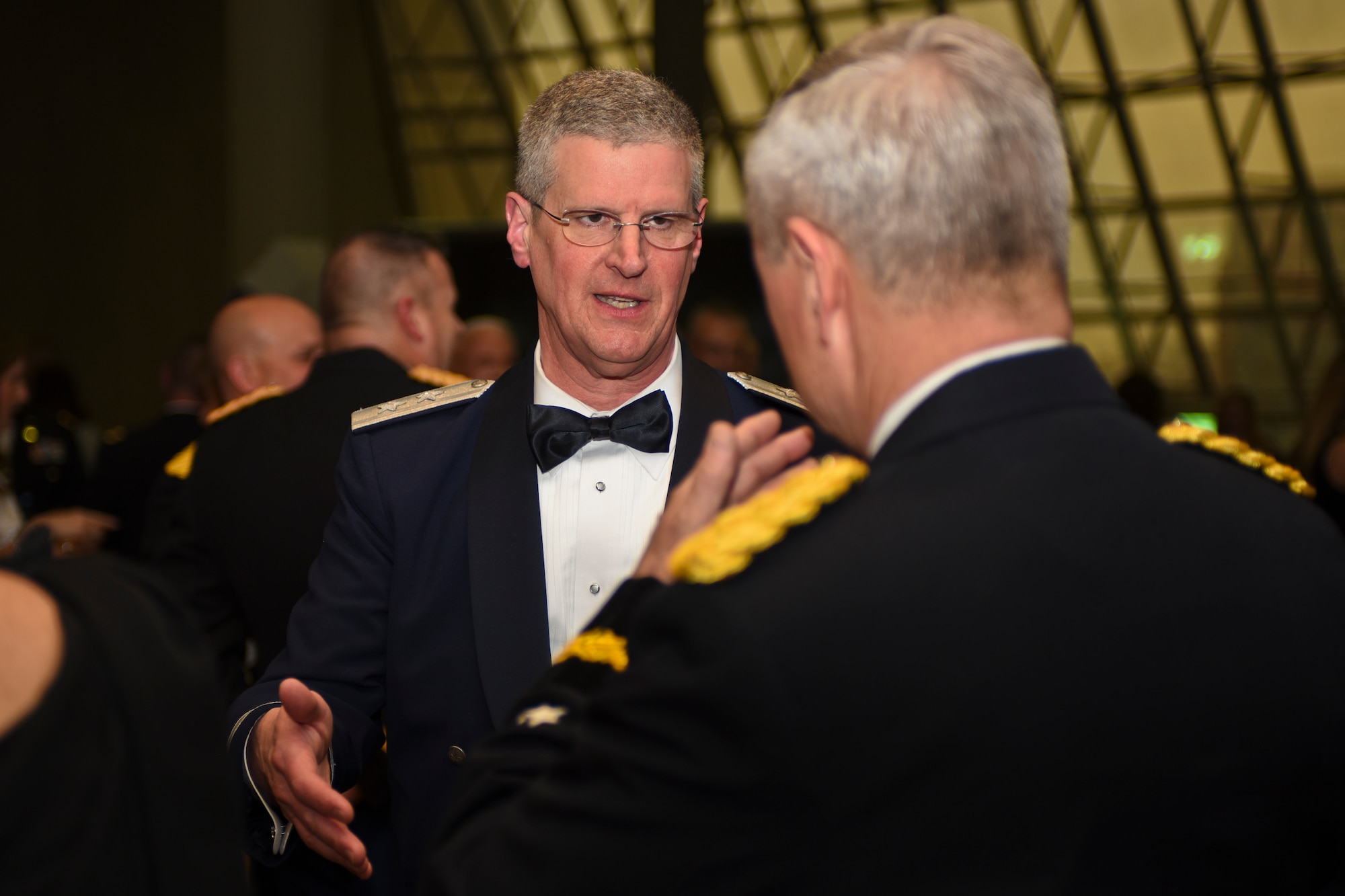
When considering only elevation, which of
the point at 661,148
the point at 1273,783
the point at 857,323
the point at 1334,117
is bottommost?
the point at 1273,783

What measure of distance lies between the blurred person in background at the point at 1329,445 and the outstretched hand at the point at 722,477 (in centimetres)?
332

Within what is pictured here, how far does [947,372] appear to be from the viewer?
1.02 m

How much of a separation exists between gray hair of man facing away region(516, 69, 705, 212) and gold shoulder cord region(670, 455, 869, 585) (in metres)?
0.93

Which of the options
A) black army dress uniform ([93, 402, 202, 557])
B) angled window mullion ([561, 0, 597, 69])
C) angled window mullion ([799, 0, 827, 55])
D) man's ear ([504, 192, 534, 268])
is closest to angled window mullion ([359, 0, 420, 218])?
angled window mullion ([561, 0, 597, 69])

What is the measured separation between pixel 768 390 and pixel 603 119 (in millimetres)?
520

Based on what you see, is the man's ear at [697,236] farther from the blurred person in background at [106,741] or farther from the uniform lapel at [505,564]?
the blurred person in background at [106,741]

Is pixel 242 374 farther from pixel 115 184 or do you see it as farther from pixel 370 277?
pixel 115 184

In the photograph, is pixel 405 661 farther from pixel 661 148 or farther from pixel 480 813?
pixel 661 148

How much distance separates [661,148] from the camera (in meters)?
1.84

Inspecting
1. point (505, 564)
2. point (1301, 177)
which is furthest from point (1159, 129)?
point (505, 564)

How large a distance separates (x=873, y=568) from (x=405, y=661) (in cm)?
100

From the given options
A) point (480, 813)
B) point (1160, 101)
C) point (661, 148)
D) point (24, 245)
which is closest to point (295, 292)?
point (661, 148)

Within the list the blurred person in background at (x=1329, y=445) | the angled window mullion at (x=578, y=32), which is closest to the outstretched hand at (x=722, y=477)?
the blurred person in background at (x=1329, y=445)

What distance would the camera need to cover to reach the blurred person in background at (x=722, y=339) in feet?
18.5
